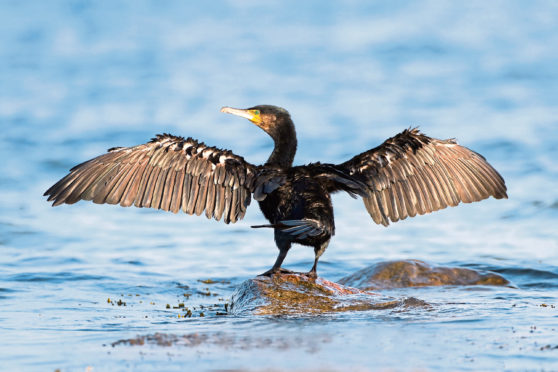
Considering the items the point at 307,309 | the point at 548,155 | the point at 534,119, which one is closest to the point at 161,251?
the point at 307,309

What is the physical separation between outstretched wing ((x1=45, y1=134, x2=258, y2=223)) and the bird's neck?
0.52 metres

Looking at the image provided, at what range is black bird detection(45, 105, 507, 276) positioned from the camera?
6973 millimetres

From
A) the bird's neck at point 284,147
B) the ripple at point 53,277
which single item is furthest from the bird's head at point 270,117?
the ripple at point 53,277

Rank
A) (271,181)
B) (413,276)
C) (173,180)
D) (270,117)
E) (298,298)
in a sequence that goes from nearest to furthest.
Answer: (298,298) < (271,181) < (173,180) < (270,117) < (413,276)

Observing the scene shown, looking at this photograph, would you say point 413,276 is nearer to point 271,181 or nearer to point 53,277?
point 271,181

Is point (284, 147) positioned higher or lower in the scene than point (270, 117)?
lower

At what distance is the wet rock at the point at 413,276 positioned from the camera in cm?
871

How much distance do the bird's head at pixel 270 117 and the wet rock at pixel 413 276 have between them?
81.8 inches

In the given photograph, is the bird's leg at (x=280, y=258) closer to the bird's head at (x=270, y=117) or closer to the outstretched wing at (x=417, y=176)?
the outstretched wing at (x=417, y=176)

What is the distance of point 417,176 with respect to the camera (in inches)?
310

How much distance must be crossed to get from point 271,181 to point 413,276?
8.59ft

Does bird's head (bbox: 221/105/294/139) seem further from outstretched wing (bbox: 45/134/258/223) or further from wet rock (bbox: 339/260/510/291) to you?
wet rock (bbox: 339/260/510/291)

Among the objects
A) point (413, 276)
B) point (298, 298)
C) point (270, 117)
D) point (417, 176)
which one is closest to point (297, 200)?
point (298, 298)

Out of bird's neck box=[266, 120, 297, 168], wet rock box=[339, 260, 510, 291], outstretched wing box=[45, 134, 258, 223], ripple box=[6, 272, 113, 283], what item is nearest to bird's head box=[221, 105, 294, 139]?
bird's neck box=[266, 120, 297, 168]
